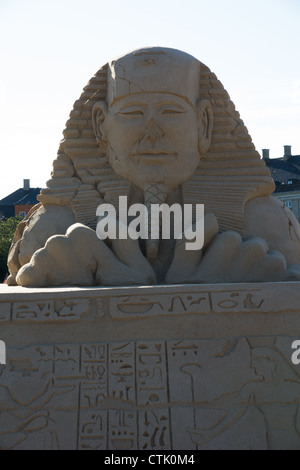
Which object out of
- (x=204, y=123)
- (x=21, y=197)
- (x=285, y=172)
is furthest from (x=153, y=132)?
(x=21, y=197)

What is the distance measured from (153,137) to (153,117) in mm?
140

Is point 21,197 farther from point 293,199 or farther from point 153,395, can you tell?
point 153,395

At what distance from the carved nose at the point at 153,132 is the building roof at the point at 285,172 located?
56.6 ft

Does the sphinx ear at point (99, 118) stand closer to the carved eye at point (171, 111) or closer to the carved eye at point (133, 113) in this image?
the carved eye at point (133, 113)

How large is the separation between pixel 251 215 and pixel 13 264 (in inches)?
71.6

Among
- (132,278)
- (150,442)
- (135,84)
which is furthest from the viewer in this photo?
(135,84)

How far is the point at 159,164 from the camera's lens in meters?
4.13

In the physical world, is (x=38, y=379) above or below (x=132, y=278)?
below

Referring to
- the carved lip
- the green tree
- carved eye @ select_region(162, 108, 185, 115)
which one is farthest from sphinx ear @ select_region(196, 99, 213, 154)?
the green tree

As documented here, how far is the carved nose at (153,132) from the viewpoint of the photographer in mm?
4062

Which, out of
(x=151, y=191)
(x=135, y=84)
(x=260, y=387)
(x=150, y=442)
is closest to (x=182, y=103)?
(x=135, y=84)

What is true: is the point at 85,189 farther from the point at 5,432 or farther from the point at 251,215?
the point at 5,432

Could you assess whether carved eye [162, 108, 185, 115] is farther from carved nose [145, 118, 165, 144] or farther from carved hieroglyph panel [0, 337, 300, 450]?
carved hieroglyph panel [0, 337, 300, 450]

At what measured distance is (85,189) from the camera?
423 centimetres
